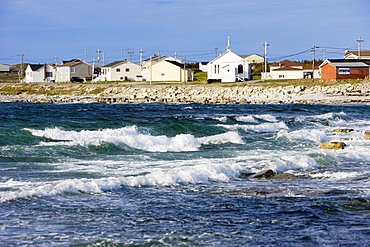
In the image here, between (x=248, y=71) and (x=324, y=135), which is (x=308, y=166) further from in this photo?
(x=248, y=71)

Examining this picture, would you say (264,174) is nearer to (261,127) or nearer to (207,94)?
(261,127)

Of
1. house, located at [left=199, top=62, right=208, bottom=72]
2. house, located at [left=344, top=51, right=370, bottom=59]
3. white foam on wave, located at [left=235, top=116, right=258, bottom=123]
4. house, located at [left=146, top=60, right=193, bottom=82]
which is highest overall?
house, located at [left=344, top=51, right=370, bottom=59]

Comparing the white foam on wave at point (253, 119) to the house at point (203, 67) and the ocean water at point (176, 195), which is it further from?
the house at point (203, 67)

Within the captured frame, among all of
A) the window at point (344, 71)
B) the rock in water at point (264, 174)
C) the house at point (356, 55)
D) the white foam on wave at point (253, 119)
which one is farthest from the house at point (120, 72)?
the rock in water at point (264, 174)

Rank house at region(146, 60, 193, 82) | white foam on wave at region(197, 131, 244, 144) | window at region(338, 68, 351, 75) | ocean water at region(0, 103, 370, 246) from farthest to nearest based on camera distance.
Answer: house at region(146, 60, 193, 82), window at region(338, 68, 351, 75), white foam on wave at region(197, 131, 244, 144), ocean water at region(0, 103, 370, 246)

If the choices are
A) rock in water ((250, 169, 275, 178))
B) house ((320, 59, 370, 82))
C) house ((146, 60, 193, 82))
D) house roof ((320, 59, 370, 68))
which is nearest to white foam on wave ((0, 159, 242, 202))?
rock in water ((250, 169, 275, 178))

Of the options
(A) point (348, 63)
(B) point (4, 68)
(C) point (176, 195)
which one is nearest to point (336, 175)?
(C) point (176, 195)

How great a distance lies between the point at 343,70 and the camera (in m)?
69.9

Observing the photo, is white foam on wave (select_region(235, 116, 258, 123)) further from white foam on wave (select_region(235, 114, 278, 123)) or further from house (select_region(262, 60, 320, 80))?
house (select_region(262, 60, 320, 80))

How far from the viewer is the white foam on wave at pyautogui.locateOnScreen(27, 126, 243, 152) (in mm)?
21548

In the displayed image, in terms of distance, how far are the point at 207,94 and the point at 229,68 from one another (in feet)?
42.1

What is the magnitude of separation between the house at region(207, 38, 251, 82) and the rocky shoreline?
26.8 feet

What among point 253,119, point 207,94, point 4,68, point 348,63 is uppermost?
point 4,68

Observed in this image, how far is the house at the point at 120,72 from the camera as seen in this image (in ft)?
301
